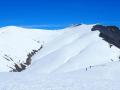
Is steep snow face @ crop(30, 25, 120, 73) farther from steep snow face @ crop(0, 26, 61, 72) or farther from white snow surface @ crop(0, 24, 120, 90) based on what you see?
steep snow face @ crop(0, 26, 61, 72)

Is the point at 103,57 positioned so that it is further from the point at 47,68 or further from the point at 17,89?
the point at 17,89

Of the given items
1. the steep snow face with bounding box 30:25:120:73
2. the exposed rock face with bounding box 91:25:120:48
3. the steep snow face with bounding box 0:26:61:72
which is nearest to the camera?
the steep snow face with bounding box 30:25:120:73

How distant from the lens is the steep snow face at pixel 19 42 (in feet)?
350

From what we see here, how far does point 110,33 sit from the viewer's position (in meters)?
121

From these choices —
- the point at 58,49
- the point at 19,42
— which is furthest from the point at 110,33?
the point at 19,42

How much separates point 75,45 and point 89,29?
965 inches

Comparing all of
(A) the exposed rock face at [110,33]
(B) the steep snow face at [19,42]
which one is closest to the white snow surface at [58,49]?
(B) the steep snow face at [19,42]

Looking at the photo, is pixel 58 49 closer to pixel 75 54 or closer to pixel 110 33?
pixel 75 54

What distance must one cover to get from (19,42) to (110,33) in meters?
40.5

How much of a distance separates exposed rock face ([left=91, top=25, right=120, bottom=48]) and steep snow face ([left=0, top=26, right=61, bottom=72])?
90.7 ft

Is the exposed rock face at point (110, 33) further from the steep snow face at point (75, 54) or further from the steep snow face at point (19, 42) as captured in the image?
the steep snow face at point (19, 42)

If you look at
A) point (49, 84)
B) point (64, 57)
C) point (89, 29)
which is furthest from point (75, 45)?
point (49, 84)

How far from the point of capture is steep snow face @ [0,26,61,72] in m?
107

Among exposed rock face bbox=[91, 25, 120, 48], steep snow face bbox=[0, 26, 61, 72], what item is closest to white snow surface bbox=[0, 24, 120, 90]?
steep snow face bbox=[0, 26, 61, 72]
